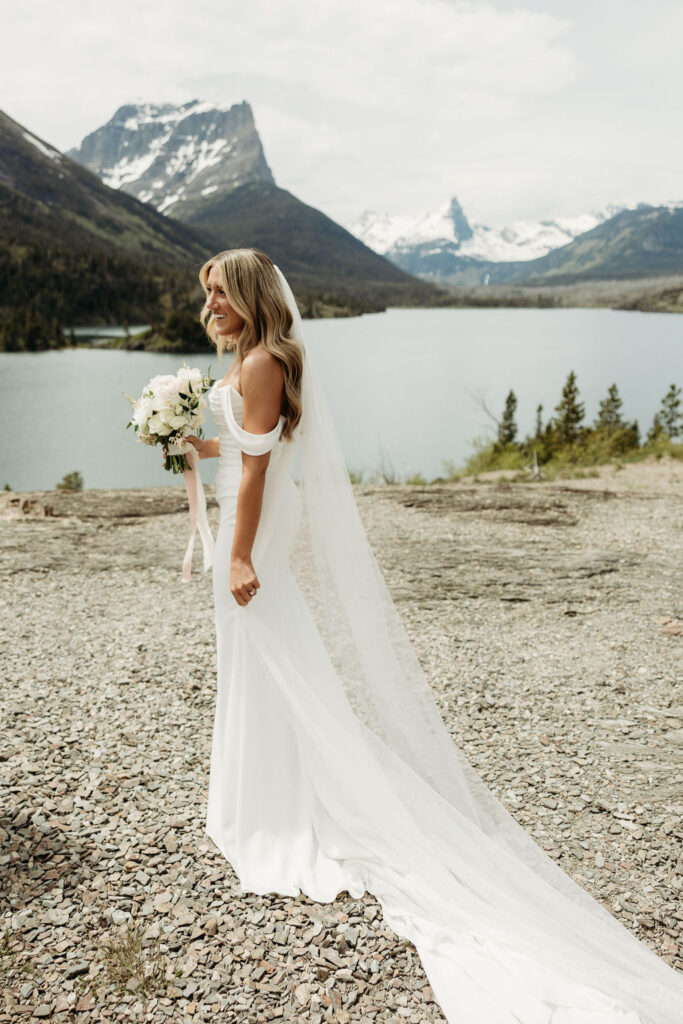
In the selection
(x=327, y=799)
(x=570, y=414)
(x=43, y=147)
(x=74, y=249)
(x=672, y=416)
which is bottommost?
(x=672, y=416)

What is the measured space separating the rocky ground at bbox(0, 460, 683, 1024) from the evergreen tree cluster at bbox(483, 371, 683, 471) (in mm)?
13708

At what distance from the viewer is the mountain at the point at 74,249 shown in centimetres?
7231

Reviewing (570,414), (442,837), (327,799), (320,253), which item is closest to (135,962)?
(327,799)

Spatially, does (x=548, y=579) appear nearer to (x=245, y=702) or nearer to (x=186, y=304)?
(x=245, y=702)

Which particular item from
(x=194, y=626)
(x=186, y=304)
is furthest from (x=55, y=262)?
(x=194, y=626)

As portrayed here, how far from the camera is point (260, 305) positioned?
2.61m

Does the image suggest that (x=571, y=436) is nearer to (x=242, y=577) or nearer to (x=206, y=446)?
(x=206, y=446)

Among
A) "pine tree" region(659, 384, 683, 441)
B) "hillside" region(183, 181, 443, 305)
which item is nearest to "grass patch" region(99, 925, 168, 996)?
"pine tree" region(659, 384, 683, 441)

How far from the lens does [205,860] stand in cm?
311

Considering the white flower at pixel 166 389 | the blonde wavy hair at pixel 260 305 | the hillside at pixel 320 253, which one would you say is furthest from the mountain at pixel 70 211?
the blonde wavy hair at pixel 260 305

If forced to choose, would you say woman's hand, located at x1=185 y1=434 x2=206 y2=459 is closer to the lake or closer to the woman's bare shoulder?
the woman's bare shoulder

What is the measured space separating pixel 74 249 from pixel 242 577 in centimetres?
9656

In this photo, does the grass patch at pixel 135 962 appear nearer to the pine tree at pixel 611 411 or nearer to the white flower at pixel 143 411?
the white flower at pixel 143 411

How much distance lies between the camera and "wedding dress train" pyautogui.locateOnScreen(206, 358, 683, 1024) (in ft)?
8.45
